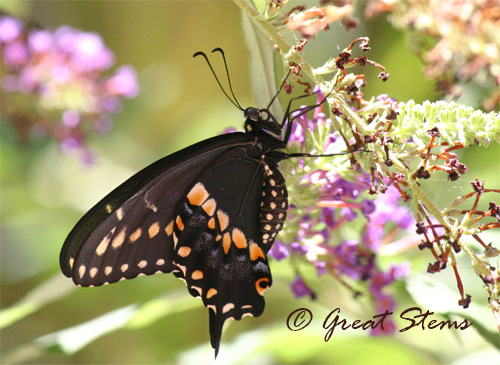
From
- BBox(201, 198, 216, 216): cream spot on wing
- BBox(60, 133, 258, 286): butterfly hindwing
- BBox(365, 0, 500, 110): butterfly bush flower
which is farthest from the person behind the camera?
BBox(201, 198, 216, 216): cream spot on wing

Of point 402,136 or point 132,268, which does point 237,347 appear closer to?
point 132,268

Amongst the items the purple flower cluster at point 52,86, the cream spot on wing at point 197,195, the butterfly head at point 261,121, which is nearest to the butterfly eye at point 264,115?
the butterfly head at point 261,121

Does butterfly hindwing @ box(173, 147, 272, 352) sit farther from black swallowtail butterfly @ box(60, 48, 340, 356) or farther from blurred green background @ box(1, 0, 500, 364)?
blurred green background @ box(1, 0, 500, 364)

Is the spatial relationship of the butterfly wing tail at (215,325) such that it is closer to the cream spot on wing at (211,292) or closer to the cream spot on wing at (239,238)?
the cream spot on wing at (211,292)

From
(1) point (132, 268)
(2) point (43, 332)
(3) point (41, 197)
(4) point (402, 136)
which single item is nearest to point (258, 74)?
(4) point (402, 136)

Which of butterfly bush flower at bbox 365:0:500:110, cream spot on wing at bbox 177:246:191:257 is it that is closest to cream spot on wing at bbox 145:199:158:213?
cream spot on wing at bbox 177:246:191:257

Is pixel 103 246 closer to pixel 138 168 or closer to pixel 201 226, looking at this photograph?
pixel 201 226
